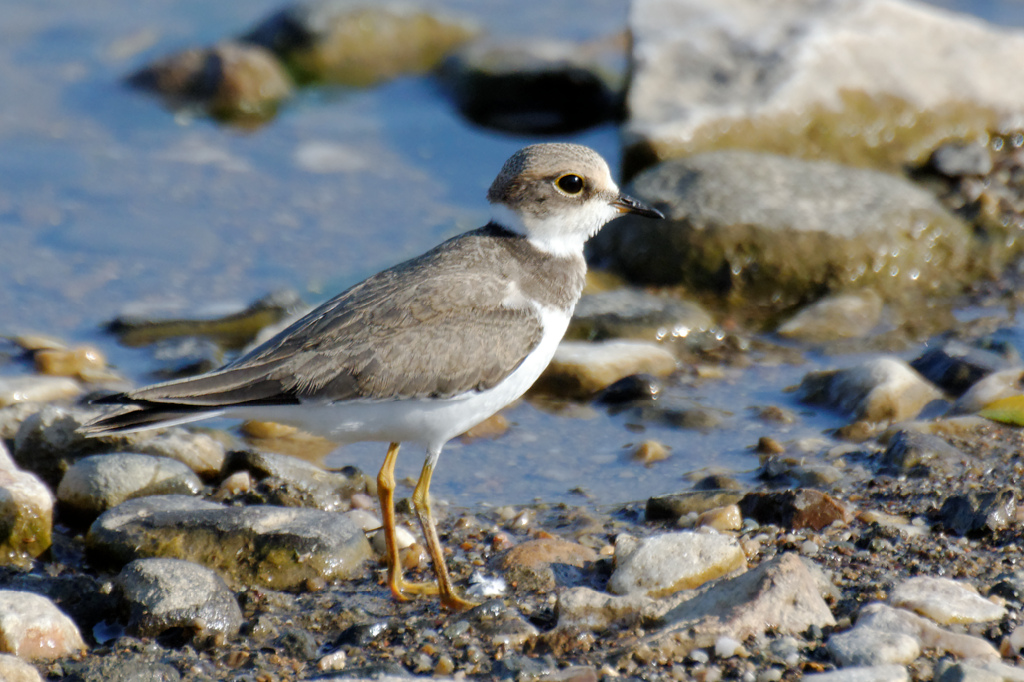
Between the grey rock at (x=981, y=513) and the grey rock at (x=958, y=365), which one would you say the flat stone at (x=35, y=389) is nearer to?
the grey rock at (x=981, y=513)

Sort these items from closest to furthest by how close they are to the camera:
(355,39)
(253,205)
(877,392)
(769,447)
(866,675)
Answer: (866,675), (769,447), (877,392), (253,205), (355,39)

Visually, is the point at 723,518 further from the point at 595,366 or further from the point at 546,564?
the point at 595,366

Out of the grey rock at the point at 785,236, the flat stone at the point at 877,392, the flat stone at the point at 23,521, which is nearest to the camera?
the flat stone at the point at 23,521

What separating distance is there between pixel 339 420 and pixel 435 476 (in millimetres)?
1459

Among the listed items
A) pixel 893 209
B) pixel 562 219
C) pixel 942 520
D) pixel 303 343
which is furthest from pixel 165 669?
pixel 893 209

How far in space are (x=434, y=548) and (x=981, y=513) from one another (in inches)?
89.6

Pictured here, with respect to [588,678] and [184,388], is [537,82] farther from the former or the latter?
[588,678]

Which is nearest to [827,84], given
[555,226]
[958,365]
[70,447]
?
[958,365]

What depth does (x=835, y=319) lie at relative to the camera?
7.44 meters

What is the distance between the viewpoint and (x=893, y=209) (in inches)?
319

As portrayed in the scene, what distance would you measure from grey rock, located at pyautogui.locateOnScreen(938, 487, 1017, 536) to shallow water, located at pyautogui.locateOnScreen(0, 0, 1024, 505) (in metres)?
1.21

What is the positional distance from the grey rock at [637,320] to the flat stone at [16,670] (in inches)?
165

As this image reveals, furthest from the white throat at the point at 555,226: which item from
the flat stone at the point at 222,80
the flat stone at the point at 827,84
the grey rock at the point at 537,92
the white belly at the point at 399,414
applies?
the flat stone at the point at 222,80

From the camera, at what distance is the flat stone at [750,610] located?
3.88m
